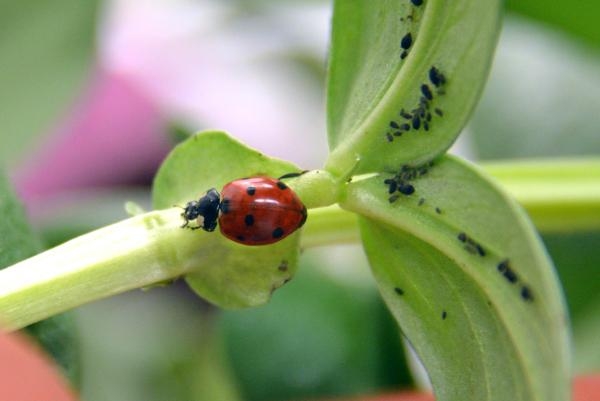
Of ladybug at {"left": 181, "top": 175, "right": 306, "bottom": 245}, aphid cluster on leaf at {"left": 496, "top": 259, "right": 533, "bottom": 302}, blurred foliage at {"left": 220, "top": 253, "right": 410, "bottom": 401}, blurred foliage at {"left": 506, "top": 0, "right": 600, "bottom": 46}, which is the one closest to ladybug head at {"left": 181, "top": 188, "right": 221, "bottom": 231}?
ladybug at {"left": 181, "top": 175, "right": 306, "bottom": 245}

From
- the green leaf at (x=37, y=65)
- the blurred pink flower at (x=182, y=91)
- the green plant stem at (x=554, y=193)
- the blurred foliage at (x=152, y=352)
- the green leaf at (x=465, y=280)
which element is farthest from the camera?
the blurred pink flower at (x=182, y=91)

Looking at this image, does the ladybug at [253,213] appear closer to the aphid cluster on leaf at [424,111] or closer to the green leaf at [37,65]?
the aphid cluster on leaf at [424,111]

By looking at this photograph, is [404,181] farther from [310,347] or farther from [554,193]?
[310,347]

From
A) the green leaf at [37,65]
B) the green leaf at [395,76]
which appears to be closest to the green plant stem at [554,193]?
the green leaf at [395,76]

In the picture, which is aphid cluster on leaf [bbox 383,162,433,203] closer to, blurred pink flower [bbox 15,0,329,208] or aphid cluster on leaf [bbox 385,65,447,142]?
aphid cluster on leaf [bbox 385,65,447,142]

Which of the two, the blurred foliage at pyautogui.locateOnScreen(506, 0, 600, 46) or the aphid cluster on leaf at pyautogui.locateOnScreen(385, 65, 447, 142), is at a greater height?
the aphid cluster on leaf at pyautogui.locateOnScreen(385, 65, 447, 142)

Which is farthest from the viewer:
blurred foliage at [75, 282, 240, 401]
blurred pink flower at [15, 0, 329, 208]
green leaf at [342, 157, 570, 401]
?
blurred pink flower at [15, 0, 329, 208]

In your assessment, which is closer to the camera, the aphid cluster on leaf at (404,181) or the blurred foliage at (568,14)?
the aphid cluster on leaf at (404,181)
